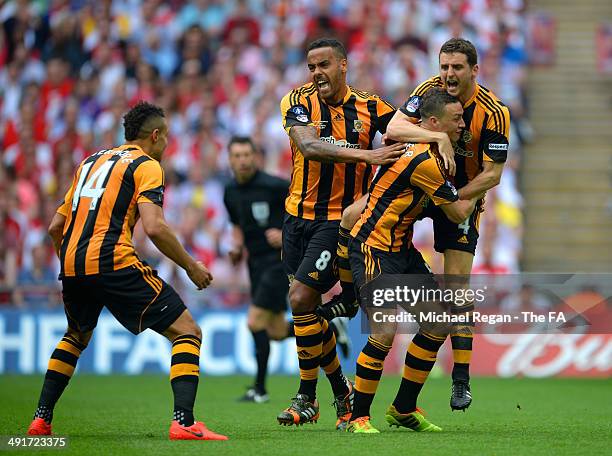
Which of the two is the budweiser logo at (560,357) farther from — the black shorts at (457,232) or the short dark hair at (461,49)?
the short dark hair at (461,49)

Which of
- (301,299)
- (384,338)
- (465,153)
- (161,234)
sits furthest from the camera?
(465,153)

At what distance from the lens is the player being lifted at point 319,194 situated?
8414 mm

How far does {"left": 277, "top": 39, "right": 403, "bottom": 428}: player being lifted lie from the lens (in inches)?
331

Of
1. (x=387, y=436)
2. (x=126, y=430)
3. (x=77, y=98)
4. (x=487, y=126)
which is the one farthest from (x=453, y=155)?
(x=77, y=98)

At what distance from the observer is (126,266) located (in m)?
7.56

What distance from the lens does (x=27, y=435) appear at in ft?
25.5

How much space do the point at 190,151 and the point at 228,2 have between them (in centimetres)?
320

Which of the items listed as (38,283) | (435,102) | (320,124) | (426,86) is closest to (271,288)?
(320,124)

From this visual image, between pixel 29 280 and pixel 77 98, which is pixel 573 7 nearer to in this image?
pixel 77 98

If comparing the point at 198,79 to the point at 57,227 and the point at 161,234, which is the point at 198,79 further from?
the point at 161,234

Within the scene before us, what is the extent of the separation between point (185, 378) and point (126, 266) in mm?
843

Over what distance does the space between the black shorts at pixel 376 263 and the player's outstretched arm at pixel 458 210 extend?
0.37m

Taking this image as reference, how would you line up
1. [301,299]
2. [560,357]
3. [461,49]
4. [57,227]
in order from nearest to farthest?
[57,227], [461,49], [301,299], [560,357]

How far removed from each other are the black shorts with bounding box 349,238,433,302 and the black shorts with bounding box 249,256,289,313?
4.36 meters
